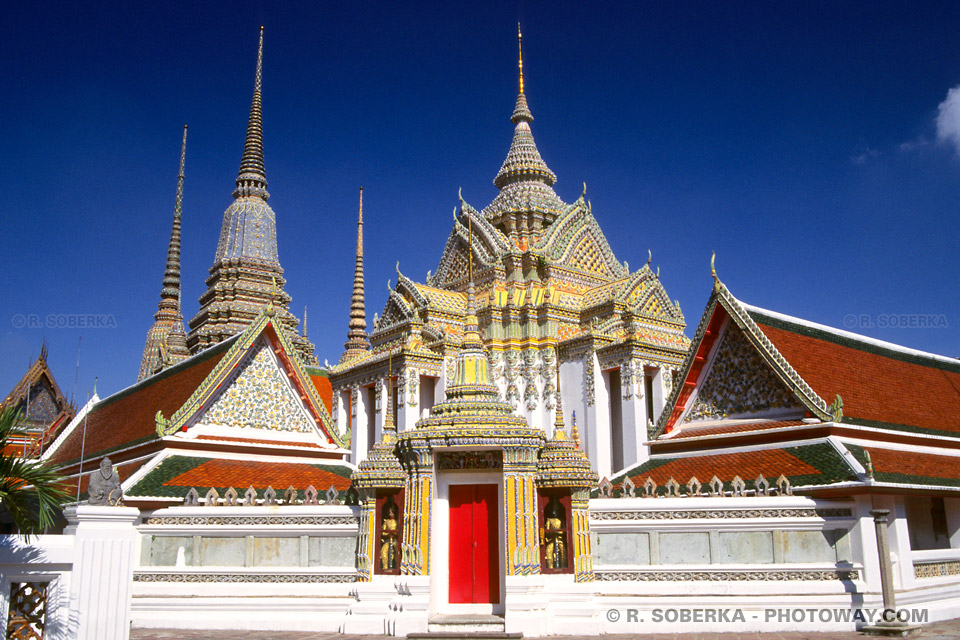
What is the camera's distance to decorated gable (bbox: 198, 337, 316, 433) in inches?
693

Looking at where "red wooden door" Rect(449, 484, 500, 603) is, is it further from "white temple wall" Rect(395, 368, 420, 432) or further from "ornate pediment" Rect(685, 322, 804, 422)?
"white temple wall" Rect(395, 368, 420, 432)

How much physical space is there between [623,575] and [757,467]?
124 inches

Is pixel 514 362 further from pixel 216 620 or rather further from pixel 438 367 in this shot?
pixel 216 620

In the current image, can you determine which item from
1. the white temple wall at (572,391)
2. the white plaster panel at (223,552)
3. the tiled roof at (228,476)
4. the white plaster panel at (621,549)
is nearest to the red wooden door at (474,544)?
the white plaster panel at (621,549)

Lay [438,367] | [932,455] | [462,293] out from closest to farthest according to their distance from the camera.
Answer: [932,455]
[438,367]
[462,293]

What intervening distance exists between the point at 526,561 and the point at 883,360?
33.3 ft

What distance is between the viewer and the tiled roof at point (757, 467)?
12.2m

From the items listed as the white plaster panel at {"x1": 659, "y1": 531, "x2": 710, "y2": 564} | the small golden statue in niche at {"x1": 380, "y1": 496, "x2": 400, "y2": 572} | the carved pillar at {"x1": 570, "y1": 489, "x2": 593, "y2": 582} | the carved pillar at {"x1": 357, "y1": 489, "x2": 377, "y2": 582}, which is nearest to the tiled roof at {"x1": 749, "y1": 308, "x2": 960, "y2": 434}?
the white plaster panel at {"x1": 659, "y1": 531, "x2": 710, "y2": 564}

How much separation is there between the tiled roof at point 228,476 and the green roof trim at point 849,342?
882 cm

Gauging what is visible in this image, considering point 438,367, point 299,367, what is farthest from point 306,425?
point 438,367

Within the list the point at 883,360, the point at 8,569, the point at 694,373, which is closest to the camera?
the point at 8,569

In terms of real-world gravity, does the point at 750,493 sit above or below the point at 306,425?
below

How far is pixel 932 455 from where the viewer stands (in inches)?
579

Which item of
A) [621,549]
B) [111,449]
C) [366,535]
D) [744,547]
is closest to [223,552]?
[366,535]
